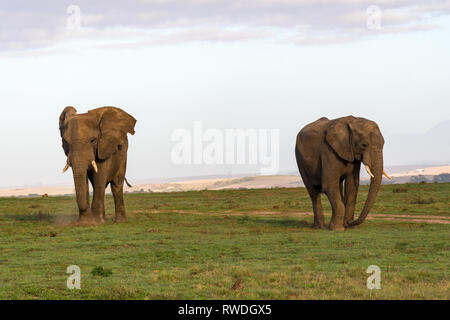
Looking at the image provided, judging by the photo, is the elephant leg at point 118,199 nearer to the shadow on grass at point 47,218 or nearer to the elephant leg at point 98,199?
the elephant leg at point 98,199

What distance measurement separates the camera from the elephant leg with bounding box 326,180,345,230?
91.5 ft

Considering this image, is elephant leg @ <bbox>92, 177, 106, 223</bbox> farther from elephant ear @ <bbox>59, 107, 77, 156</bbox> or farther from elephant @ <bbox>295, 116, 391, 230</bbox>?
elephant @ <bbox>295, 116, 391, 230</bbox>

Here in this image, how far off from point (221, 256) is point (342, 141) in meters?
7.81

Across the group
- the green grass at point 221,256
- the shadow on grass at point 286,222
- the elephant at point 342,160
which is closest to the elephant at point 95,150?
the green grass at point 221,256

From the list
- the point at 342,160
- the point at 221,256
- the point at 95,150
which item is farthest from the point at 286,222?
the point at 221,256

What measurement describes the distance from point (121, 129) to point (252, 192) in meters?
22.1

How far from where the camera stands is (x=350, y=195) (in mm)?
28609

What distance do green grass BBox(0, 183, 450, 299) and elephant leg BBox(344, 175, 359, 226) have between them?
72 cm

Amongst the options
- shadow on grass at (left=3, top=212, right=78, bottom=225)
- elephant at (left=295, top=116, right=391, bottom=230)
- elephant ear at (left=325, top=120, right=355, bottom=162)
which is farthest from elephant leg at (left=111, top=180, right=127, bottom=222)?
elephant ear at (left=325, top=120, right=355, bottom=162)

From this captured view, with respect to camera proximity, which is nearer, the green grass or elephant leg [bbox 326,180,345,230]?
the green grass

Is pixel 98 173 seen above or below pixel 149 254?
above

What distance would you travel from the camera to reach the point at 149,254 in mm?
22203
